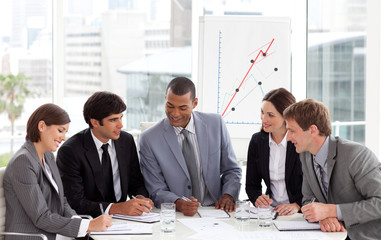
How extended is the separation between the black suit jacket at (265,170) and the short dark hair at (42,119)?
1.21 metres

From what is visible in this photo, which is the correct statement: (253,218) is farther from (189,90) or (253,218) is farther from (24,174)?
(24,174)

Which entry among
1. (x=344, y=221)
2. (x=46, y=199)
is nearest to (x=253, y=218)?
(x=344, y=221)

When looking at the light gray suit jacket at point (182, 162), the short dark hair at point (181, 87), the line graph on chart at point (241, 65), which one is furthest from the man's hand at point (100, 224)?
the line graph on chart at point (241, 65)

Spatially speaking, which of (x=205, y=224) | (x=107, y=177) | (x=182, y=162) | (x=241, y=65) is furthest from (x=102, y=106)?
(x=241, y=65)

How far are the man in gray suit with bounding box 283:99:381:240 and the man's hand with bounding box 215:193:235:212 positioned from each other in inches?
18.0

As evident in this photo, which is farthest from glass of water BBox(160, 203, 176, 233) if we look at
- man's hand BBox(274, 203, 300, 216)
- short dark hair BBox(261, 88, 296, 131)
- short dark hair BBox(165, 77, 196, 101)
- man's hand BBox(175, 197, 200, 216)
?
short dark hair BBox(261, 88, 296, 131)

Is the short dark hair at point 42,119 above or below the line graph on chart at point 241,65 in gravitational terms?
below

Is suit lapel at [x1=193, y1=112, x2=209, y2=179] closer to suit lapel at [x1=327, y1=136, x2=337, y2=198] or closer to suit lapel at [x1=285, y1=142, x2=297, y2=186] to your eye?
suit lapel at [x1=285, y1=142, x2=297, y2=186]

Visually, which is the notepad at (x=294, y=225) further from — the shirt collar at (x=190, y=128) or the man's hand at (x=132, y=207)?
the shirt collar at (x=190, y=128)

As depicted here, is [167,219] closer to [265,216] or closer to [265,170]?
[265,216]

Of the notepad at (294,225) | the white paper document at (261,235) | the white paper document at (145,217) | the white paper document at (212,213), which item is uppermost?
the white paper document at (145,217)

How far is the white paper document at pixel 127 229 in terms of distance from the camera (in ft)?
8.61

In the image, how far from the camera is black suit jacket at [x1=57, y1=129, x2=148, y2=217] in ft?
10.2

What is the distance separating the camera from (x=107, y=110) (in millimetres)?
3203
